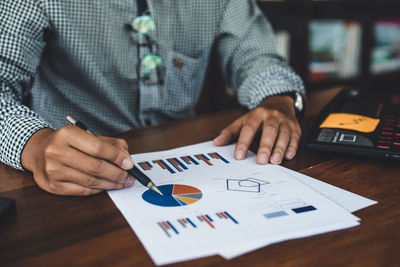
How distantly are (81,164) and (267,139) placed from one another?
0.32 m

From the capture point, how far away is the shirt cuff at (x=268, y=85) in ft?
2.84

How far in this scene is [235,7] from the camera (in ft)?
3.53

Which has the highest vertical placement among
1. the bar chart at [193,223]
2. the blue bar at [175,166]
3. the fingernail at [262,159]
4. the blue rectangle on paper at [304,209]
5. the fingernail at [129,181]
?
the blue rectangle on paper at [304,209]

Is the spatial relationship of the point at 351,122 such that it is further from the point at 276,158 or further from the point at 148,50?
the point at 148,50

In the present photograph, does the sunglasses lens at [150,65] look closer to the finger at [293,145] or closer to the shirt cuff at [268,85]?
the shirt cuff at [268,85]

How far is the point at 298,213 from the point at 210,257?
14 cm

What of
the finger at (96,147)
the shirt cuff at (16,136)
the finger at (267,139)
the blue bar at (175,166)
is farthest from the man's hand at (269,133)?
the shirt cuff at (16,136)

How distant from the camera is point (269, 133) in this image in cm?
64

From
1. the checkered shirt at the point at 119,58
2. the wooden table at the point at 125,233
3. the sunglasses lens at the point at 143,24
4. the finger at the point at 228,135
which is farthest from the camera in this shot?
the sunglasses lens at the point at 143,24

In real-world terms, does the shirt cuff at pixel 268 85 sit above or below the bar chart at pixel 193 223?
above

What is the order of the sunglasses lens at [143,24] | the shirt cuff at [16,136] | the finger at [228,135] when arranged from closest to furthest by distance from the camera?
the shirt cuff at [16,136], the finger at [228,135], the sunglasses lens at [143,24]

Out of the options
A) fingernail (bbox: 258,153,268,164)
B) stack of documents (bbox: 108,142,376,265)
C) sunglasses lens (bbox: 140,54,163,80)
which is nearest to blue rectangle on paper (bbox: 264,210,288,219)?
stack of documents (bbox: 108,142,376,265)

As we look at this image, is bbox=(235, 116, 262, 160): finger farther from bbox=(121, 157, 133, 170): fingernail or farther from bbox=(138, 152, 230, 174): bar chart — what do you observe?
bbox=(121, 157, 133, 170): fingernail

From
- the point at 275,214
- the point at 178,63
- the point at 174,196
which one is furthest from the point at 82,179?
the point at 178,63
